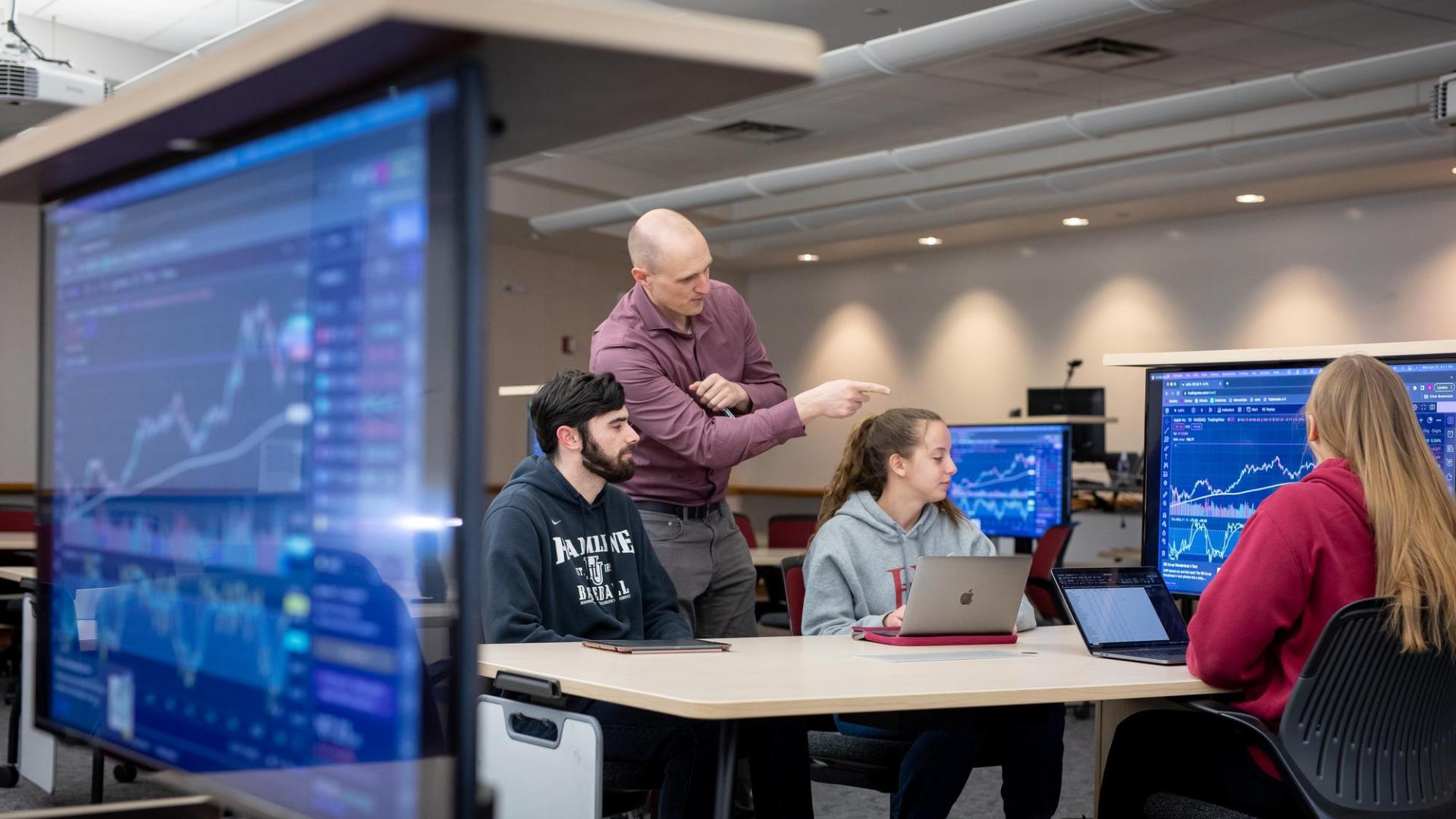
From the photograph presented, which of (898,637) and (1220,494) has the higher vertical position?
(1220,494)

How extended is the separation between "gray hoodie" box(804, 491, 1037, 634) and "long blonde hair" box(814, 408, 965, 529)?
5 centimetres

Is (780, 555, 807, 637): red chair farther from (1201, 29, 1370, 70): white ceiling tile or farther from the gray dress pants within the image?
(1201, 29, 1370, 70): white ceiling tile

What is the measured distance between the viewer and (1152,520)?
11.0 ft

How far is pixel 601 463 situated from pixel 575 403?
0.17 m

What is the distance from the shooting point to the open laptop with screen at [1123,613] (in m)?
2.77

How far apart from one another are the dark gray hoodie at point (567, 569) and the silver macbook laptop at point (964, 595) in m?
0.59

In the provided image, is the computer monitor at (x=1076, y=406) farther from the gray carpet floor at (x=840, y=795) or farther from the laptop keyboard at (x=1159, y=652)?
the laptop keyboard at (x=1159, y=652)

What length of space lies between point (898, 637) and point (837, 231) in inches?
356

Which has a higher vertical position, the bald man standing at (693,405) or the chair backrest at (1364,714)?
the bald man standing at (693,405)

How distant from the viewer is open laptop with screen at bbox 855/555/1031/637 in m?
2.80

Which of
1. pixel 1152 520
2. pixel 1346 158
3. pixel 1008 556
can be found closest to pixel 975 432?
pixel 1346 158

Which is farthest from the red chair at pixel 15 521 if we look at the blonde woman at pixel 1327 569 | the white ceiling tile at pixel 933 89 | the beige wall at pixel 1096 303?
the beige wall at pixel 1096 303

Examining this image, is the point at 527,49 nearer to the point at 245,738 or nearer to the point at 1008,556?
the point at 245,738

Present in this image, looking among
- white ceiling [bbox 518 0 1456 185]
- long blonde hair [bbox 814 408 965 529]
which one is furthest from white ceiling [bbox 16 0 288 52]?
long blonde hair [bbox 814 408 965 529]
